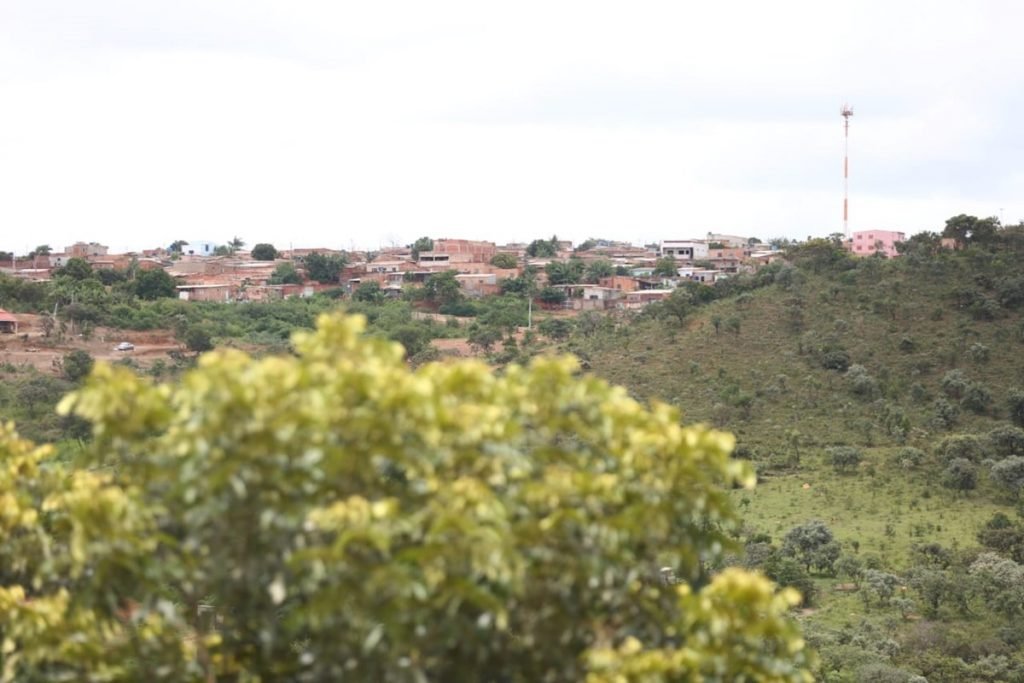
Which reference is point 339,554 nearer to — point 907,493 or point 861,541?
point 861,541

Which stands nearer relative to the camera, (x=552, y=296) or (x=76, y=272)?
(x=76, y=272)

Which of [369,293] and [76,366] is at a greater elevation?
[369,293]

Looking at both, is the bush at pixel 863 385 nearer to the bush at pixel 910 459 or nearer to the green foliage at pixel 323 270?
the bush at pixel 910 459

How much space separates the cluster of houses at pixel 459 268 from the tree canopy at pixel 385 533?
4374cm

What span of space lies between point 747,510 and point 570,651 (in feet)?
65.4

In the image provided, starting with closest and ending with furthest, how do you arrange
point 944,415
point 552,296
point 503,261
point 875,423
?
point 944,415, point 875,423, point 552,296, point 503,261

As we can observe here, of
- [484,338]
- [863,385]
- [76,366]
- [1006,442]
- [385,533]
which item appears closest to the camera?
[385,533]

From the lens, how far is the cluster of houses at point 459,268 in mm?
49781

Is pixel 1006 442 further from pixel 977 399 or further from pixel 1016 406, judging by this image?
pixel 977 399

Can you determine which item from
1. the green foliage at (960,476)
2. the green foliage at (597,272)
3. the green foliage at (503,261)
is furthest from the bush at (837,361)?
the green foliage at (503,261)

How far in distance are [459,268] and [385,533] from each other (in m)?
52.3

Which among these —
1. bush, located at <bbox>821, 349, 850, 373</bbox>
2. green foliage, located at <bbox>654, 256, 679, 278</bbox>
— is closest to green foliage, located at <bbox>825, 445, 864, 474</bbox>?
bush, located at <bbox>821, 349, 850, 373</bbox>

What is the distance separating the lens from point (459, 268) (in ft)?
182

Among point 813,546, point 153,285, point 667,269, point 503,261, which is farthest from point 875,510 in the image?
point 503,261
